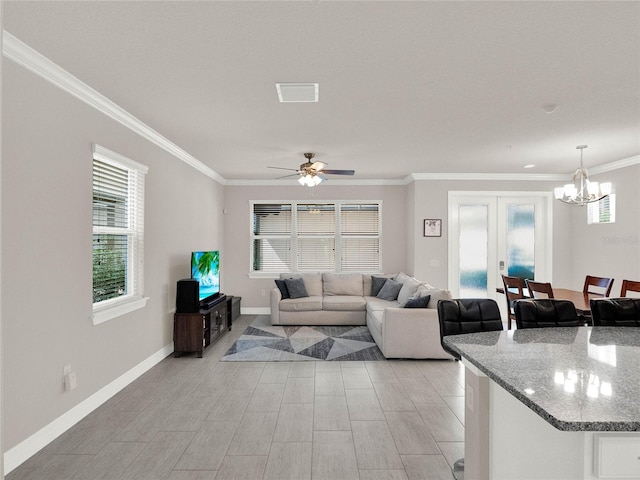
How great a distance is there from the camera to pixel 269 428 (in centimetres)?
290

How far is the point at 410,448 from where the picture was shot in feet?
8.58

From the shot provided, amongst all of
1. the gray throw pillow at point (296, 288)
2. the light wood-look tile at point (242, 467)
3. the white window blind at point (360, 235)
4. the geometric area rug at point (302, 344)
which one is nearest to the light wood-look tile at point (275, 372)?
the geometric area rug at point (302, 344)

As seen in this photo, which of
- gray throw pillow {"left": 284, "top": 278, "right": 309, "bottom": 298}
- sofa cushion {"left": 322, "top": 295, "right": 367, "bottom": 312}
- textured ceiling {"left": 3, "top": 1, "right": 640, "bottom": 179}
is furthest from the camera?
gray throw pillow {"left": 284, "top": 278, "right": 309, "bottom": 298}

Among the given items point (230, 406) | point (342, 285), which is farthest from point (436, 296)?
point (230, 406)

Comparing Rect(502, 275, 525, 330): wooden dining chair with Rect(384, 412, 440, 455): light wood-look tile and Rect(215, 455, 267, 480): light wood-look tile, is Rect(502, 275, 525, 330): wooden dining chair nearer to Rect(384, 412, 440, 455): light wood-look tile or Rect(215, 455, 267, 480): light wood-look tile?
Rect(384, 412, 440, 455): light wood-look tile

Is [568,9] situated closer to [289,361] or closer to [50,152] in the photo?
[50,152]

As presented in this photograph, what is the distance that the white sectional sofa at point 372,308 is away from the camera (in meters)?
4.51

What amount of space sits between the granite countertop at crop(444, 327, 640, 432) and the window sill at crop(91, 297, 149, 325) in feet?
9.25

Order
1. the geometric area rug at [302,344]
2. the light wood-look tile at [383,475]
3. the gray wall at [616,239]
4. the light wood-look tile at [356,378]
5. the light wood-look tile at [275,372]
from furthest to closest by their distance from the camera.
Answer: the gray wall at [616,239] → the geometric area rug at [302,344] → the light wood-look tile at [275,372] → the light wood-look tile at [356,378] → the light wood-look tile at [383,475]

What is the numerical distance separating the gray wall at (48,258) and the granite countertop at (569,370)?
8.65 feet

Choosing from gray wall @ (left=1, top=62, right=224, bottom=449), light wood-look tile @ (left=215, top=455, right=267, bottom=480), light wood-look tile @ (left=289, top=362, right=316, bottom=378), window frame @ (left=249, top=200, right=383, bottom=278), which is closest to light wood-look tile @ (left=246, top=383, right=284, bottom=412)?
light wood-look tile @ (left=289, top=362, right=316, bottom=378)

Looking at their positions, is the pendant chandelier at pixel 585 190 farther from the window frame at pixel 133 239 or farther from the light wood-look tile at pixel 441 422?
the window frame at pixel 133 239

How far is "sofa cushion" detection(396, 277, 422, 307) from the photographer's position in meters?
5.59

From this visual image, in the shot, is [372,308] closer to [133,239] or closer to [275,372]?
[275,372]
